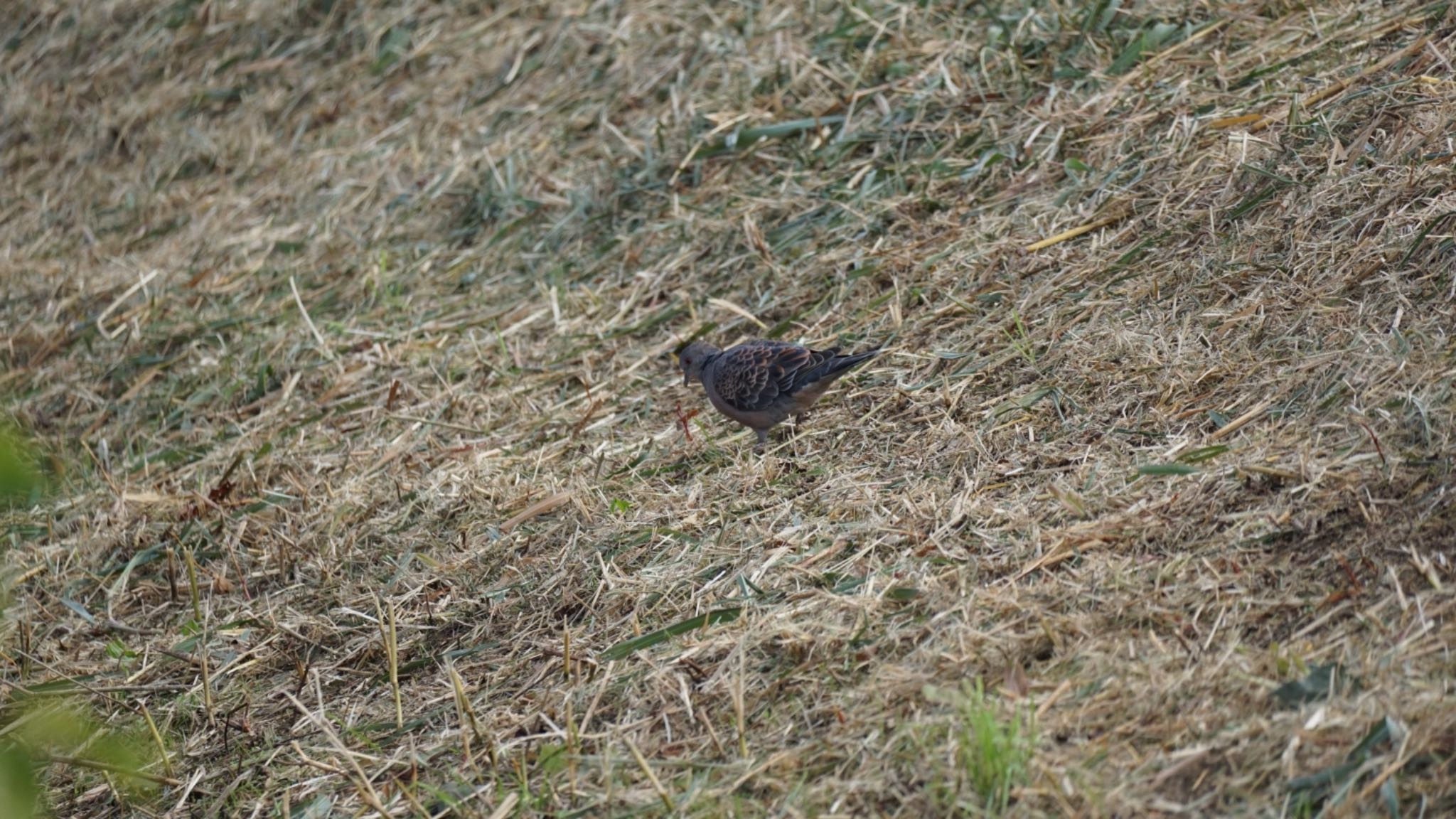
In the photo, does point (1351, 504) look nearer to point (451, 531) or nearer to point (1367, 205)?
point (1367, 205)

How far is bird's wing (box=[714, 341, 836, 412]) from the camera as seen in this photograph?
522 cm

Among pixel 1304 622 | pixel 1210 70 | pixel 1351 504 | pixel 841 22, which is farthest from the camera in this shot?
pixel 841 22

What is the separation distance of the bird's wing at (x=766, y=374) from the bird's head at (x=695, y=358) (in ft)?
0.92

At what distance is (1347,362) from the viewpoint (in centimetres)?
432

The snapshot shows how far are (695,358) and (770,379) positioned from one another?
2.19ft

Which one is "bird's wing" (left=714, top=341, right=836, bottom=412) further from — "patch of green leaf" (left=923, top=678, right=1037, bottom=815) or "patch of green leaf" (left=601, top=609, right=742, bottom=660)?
"patch of green leaf" (left=923, top=678, right=1037, bottom=815)

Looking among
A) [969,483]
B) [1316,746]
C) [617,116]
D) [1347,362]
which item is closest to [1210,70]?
[1347,362]

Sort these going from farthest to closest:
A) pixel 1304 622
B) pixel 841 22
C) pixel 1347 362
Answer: pixel 841 22, pixel 1347 362, pixel 1304 622

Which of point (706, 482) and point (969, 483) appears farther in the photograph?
point (706, 482)

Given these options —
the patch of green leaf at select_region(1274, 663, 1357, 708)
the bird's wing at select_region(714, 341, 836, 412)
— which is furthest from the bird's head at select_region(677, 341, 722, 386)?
the patch of green leaf at select_region(1274, 663, 1357, 708)

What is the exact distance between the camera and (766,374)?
521 centimetres

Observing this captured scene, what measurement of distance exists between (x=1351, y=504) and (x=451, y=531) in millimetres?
3158

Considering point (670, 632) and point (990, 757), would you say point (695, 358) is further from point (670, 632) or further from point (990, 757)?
point (990, 757)

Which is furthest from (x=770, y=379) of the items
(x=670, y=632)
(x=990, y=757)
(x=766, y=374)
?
(x=990, y=757)
